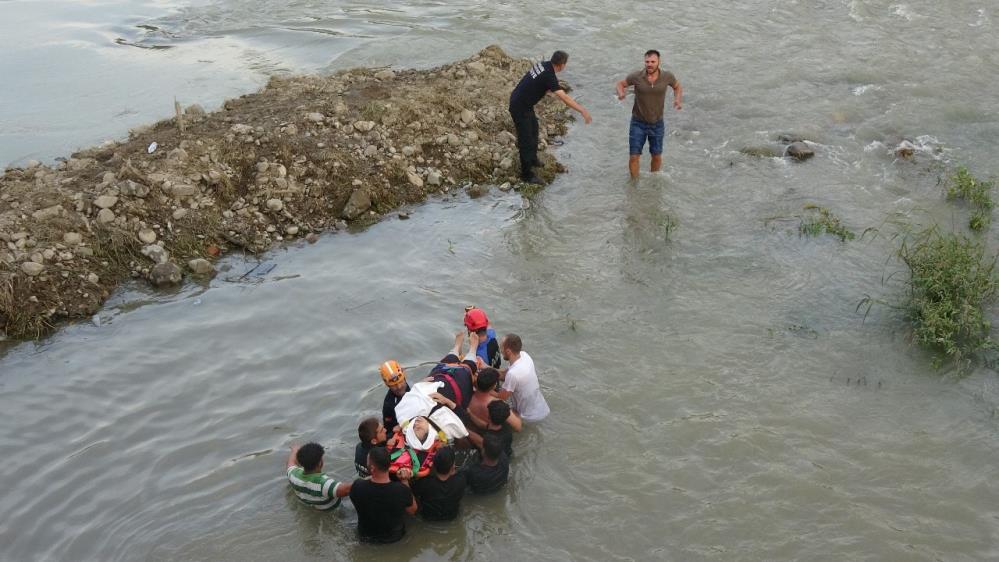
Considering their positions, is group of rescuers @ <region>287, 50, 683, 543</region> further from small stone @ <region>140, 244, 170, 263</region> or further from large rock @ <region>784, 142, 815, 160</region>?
large rock @ <region>784, 142, 815, 160</region>

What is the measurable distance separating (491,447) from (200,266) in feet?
15.5

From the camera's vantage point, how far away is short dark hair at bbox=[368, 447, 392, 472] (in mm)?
5754

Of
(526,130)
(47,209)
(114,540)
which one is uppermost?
(526,130)

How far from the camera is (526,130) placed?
10938mm

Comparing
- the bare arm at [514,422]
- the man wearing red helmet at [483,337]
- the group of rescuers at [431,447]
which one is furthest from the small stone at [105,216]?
the bare arm at [514,422]

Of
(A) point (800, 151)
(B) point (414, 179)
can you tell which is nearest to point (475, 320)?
(B) point (414, 179)

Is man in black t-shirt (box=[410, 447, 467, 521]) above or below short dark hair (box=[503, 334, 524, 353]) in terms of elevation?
below

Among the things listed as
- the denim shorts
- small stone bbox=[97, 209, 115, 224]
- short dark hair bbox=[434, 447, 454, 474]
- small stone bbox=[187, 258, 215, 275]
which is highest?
the denim shorts

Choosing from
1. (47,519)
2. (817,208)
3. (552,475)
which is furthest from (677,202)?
(47,519)

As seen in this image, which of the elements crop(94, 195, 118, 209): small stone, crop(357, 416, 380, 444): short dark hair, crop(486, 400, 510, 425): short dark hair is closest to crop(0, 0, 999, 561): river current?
crop(486, 400, 510, 425): short dark hair

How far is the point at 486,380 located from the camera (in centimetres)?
664

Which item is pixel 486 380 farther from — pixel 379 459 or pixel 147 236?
pixel 147 236

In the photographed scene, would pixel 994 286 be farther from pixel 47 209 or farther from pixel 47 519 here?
pixel 47 209

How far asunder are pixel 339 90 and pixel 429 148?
211cm
